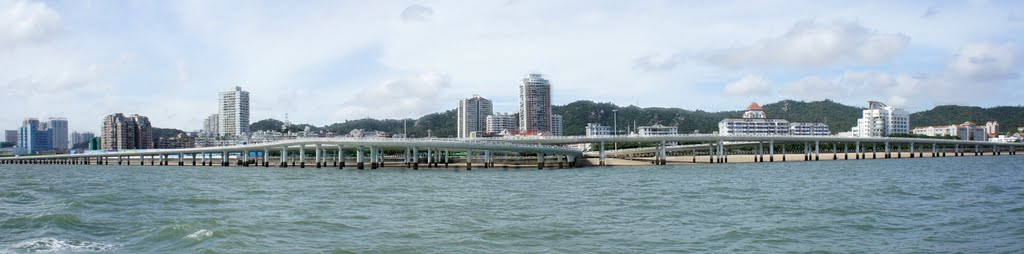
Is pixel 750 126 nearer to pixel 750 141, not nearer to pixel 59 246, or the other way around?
pixel 750 141

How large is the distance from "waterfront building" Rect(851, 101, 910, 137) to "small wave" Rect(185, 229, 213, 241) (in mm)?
195868

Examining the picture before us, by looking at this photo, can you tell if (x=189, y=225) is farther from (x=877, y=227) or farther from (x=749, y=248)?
(x=877, y=227)

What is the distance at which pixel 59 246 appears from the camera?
19422mm

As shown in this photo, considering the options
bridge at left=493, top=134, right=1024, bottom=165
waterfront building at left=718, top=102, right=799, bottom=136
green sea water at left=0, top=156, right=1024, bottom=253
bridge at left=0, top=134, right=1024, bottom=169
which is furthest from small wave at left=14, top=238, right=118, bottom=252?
waterfront building at left=718, top=102, right=799, bottom=136

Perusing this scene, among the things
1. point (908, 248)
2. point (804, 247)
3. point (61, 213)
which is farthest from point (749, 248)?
point (61, 213)

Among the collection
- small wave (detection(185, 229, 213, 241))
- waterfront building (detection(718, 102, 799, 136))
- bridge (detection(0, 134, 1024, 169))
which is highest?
waterfront building (detection(718, 102, 799, 136))

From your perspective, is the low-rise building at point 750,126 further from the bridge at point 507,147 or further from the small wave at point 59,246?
the small wave at point 59,246

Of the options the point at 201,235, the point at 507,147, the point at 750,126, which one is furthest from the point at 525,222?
the point at 750,126

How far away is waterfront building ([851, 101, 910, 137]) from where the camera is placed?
624ft

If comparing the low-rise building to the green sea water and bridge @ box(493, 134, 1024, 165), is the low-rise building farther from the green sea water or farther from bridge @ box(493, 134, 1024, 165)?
the green sea water

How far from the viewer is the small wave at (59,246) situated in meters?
19.0

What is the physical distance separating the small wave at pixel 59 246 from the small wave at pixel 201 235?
6.60 ft

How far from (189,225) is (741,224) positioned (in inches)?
707

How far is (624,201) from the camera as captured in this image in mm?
32625
